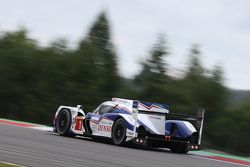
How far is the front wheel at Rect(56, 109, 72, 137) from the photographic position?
17266 millimetres

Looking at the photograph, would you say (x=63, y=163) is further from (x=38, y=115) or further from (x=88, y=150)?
(x=38, y=115)

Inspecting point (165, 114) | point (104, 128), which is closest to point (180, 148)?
point (165, 114)

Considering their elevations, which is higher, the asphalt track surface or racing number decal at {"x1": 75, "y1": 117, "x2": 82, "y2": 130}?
racing number decal at {"x1": 75, "y1": 117, "x2": 82, "y2": 130}

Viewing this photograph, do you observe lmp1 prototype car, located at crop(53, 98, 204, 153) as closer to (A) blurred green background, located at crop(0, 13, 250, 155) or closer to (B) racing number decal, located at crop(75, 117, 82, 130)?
(B) racing number decal, located at crop(75, 117, 82, 130)

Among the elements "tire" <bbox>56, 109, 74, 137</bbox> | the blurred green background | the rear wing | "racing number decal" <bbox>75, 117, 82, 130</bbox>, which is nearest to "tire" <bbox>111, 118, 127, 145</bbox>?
the rear wing

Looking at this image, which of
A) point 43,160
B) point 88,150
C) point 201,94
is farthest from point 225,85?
point 43,160

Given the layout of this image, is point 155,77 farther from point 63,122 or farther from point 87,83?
point 63,122

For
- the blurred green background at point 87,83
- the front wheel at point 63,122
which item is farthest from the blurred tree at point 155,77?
the front wheel at point 63,122

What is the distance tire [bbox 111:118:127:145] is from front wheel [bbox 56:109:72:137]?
2.01m

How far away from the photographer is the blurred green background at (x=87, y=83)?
3503cm

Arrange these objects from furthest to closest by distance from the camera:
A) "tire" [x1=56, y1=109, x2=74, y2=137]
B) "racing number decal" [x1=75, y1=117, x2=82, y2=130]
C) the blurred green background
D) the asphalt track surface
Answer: the blurred green background → "tire" [x1=56, y1=109, x2=74, y2=137] → "racing number decal" [x1=75, y1=117, x2=82, y2=130] → the asphalt track surface

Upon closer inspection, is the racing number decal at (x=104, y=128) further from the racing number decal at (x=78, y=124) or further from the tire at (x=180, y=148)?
the tire at (x=180, y=148)

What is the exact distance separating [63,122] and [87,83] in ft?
65.2

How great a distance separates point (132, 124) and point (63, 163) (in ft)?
17.7
